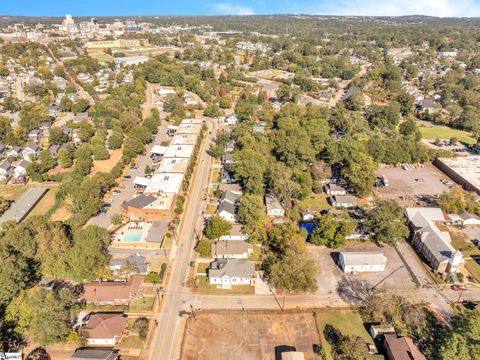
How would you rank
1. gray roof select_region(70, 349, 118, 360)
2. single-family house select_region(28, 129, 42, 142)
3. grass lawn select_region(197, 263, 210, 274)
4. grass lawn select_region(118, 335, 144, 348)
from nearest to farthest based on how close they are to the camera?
gray roof select_region(70, 349, 118, 360) → grass lawn select_region(118, 335, 144, 348) → grass lawn select_region(197, 263, 210, 274) → single-family house select_region(28, 129, 42, 142)

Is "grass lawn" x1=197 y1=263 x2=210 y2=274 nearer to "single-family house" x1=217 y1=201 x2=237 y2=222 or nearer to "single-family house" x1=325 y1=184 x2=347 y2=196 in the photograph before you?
"single-family house" x1=217 y1=201 x2=237 y2=222

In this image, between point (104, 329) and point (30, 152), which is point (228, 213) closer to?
point (104, 329)

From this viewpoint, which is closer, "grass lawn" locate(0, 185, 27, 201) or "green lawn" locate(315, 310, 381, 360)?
"green lawn" locate(315, 310, 381, 360)

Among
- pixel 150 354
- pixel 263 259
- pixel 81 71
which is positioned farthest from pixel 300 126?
pixel 81 71

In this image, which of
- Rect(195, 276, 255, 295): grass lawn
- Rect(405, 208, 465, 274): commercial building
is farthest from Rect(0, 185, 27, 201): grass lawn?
Rect(405, 208, 465, 274): commercial building

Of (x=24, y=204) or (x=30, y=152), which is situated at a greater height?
(x=30, y=152)

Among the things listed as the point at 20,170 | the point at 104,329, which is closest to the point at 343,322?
the point at 104,329
